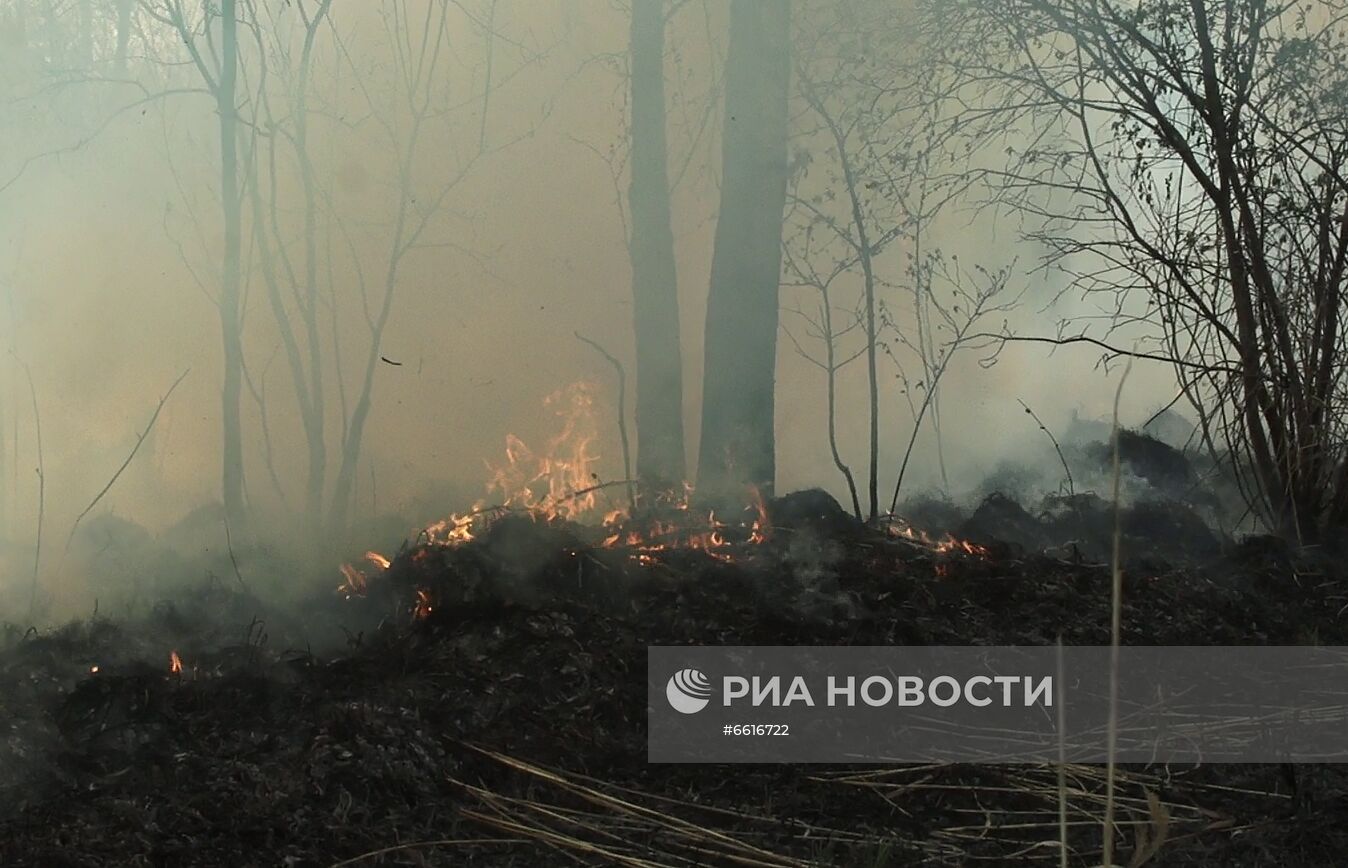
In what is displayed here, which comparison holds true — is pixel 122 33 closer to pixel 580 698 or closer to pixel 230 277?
pixel 230 277

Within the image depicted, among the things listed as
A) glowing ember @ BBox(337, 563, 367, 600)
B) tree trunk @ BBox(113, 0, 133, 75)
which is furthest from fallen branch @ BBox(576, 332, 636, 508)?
tree trunk @ BBox(113, 0, 133, 75)

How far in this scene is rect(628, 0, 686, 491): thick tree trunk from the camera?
22.8 ft

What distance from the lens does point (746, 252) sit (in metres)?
6.68

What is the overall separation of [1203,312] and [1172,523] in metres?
1.03

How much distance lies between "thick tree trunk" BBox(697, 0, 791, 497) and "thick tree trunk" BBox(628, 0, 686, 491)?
253 mm

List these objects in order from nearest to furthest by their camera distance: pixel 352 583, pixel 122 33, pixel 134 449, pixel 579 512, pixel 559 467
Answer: pixel 352 583 < pixel 579 512 < pixel 559 467 < pixel 134 449 < pixel 122 33

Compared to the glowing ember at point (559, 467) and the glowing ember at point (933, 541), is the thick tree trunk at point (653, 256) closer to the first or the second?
the glowing ember at point (559, 467)

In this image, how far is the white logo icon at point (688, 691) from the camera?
4.62 meters

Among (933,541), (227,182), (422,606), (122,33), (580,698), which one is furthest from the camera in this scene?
(122,33)

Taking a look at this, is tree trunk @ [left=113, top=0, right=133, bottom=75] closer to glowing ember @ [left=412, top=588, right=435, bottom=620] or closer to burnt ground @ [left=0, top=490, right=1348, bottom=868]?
burnt ground @ [left=0, top=490, right=1348, bottom=868]

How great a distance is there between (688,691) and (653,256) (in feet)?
9.62

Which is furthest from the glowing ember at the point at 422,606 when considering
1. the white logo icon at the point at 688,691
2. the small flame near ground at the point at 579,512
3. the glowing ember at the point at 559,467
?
the white logo icon at the point at 688,691

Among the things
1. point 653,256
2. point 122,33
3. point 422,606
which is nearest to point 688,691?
point 422,606

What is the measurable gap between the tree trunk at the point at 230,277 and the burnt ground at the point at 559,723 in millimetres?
2402
